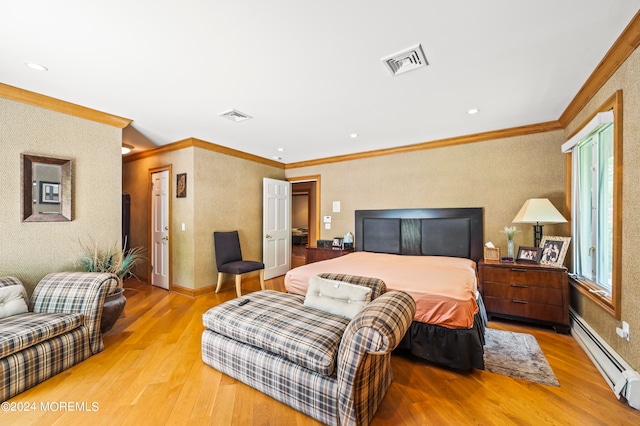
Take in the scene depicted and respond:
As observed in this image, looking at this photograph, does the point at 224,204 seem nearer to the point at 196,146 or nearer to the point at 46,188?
the point at 196,146

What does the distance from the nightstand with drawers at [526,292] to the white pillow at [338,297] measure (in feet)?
6.62

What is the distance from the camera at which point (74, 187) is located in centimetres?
287

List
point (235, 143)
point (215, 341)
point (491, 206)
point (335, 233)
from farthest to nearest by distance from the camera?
point (335, 233) < point (235, 143) < point (491, 206) < point (215, 341)

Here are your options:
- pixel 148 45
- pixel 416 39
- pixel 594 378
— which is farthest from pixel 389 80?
pixel 594 378

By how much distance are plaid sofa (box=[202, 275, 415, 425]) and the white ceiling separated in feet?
5.72

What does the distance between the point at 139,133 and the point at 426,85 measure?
12.3ft

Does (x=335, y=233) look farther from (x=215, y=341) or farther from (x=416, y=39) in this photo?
(x=416, y=39)

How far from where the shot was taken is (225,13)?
1545mm

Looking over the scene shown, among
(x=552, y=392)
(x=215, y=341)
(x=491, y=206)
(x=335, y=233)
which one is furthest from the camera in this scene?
(x=335, y=233)

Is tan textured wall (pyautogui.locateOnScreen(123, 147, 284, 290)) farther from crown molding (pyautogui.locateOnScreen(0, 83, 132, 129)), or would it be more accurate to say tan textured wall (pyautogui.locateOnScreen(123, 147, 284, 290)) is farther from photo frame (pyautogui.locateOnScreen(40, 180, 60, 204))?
photo frame (pyautogui.locateOnScreen(40, 180, 60, 204))

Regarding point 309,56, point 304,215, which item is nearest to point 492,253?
point 309,56

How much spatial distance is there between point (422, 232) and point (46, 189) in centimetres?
462

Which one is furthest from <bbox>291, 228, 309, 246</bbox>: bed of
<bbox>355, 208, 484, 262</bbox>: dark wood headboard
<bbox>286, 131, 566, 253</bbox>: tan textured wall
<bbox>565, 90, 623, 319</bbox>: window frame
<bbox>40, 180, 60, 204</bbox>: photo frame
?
<bbox>565, 90, 623, 319</bbox>: window frame

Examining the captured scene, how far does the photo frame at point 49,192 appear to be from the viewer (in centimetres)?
265
